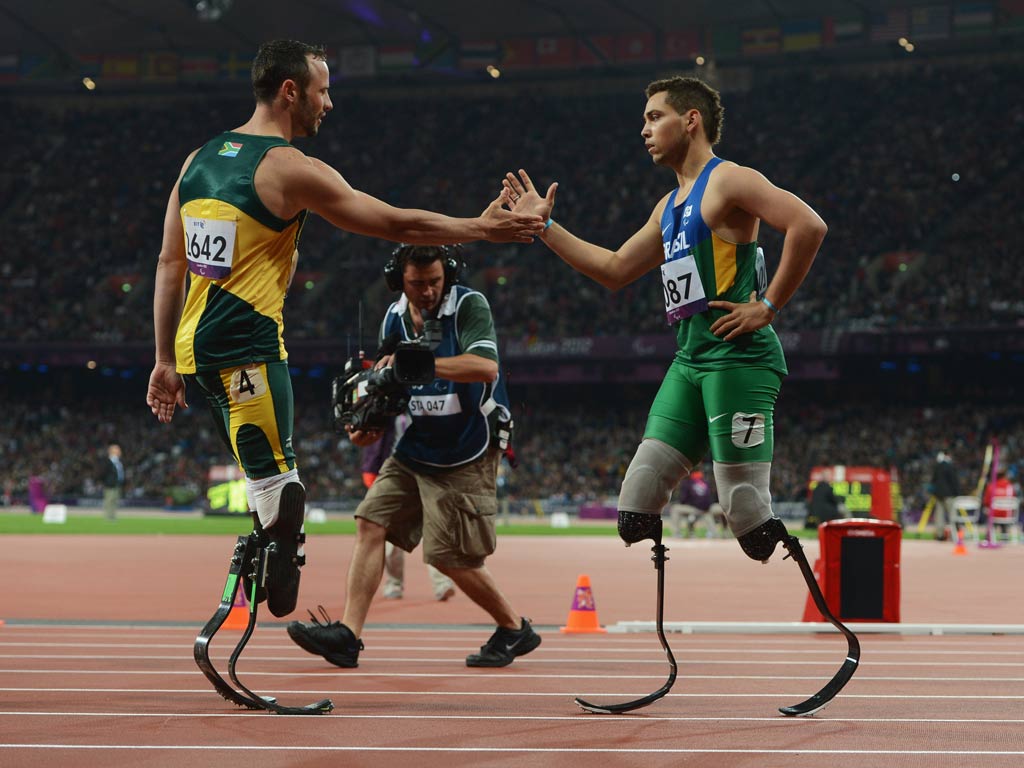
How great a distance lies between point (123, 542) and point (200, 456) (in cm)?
2614

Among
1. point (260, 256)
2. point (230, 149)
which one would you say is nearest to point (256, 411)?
point (260, 256)

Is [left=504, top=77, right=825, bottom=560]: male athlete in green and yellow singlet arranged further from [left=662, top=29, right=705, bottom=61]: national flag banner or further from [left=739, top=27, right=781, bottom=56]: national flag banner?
[left=662, top=29, right=705, bottom=61]: national flag banner

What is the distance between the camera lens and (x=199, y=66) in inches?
2073

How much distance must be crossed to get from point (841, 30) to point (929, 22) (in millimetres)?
2929

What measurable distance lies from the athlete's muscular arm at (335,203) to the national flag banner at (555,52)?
4613 centimetres

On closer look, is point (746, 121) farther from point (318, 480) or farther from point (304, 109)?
point (304, 109)

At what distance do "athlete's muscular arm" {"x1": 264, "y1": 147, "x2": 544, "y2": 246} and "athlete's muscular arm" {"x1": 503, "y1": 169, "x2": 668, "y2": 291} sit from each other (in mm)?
675

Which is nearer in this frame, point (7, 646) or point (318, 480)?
point (7, 646)

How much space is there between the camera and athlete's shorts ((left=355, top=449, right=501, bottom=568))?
7012 mm

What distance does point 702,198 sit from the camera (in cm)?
545

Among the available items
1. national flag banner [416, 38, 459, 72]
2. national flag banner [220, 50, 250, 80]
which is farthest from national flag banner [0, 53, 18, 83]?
national flag banner [416, 38, 459, 72]

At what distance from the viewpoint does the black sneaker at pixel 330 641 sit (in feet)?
20.5

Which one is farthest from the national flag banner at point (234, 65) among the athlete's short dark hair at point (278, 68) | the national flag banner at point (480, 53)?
the athlete's short dark hair at point (278, 68)

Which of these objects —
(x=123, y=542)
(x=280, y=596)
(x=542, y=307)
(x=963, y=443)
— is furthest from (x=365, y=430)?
(x=542, y=307)
